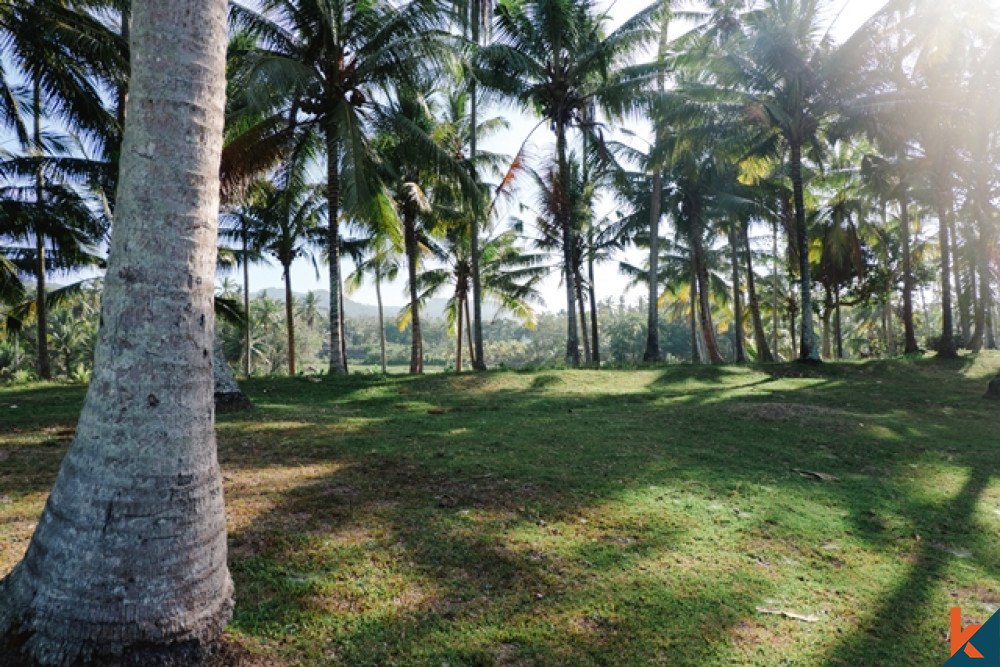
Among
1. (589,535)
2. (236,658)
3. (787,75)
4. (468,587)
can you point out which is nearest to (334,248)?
(589,535)

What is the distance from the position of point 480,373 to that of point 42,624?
11.5 meters

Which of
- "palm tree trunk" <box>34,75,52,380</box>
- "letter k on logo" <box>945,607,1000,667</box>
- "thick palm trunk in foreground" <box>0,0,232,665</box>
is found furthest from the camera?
"palm tree trunk" <box>34,75,52,380</box>

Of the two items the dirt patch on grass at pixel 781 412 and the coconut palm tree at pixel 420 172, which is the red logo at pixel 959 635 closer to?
the dirt patch on grass at pixel 781 412

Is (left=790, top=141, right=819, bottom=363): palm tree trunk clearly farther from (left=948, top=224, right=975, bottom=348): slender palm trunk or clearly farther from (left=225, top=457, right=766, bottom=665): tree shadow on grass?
(left=225, top=457, right=766, bottom=665): tree shadow on grass

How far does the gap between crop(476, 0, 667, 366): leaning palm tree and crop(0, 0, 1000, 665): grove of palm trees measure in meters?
0.08

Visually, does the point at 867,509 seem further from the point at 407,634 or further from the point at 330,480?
the point at 330,480

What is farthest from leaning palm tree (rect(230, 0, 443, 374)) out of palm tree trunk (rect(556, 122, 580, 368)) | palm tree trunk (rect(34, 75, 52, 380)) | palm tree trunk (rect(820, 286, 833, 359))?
palm tree trunk (rect(820, 286, 833, 359))

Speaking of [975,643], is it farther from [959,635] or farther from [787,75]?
[787,75]

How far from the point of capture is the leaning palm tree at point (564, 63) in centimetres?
1430

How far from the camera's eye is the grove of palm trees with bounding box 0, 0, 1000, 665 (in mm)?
2023

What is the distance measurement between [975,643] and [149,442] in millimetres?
3965

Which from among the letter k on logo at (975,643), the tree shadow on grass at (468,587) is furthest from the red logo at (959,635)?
the tree shadow on grass at (468,587)

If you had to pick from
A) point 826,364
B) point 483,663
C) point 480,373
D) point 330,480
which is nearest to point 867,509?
point 483,663

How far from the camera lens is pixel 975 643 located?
8.86 ft
